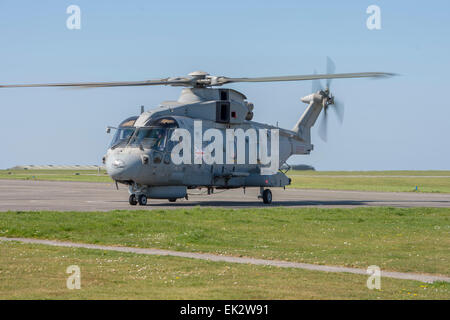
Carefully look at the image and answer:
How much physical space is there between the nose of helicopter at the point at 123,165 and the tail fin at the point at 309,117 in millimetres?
14443

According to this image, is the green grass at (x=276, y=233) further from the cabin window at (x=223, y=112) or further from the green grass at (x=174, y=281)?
the cabin window at (x=223, y=112)

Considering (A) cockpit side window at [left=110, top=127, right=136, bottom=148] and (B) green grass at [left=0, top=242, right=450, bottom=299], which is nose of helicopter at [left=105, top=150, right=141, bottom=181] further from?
(B) green grass at [left=0, top=242, right=450, bottom=299]

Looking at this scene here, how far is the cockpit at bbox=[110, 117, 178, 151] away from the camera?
112 feet

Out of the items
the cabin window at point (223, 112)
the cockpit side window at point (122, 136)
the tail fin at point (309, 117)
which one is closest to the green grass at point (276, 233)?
the cockpit side window at point (122, 136)

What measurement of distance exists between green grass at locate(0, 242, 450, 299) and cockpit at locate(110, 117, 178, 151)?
17796 millimetres

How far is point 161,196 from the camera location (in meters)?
35.7

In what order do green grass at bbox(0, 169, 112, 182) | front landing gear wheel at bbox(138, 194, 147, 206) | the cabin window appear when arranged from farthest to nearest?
green grass at bbox(0, 169, 112, 182)
the cabin window
front landing gear wheel at bbox(138, 194, 147, 206)

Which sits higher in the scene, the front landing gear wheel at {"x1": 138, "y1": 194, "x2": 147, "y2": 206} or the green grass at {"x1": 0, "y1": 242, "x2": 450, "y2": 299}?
the green grass at {"x1": 0, "y1": 242, "x2": 450, "y2": 299}

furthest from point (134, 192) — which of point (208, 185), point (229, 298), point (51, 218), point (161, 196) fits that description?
point (229, 298)

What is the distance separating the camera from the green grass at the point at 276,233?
17.6 metres

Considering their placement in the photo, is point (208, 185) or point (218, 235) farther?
point (208, 185)

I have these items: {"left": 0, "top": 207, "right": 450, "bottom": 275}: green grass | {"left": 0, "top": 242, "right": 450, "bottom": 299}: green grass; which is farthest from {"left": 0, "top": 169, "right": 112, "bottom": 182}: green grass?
{"left": 0, "top": 242, "right": 450, "bottom": 299}: green grass

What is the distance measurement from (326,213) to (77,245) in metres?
13.3

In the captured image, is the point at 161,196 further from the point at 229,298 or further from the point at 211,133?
the point at 229,298
